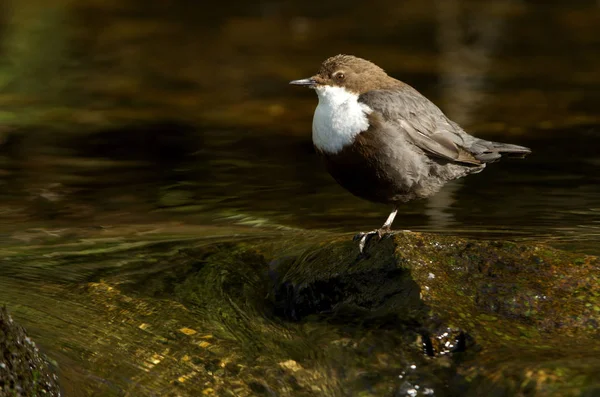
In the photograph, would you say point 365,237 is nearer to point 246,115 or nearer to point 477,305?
point 477,305

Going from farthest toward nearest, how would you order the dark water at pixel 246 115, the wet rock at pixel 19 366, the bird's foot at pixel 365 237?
the dark water at pixel 246 115
the bird's foot at pixel 365 237
the wet rock at pixel 19 366

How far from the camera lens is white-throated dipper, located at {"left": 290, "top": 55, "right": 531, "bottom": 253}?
5.04 meters

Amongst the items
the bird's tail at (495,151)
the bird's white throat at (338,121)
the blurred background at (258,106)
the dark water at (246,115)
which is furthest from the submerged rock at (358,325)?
the blurred background at (258,106)

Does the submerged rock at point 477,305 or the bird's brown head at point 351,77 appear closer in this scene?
the submerged rock at point 477,305

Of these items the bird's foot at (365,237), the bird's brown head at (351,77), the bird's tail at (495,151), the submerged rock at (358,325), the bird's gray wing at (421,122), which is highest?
the bird's brown head at (351,77)

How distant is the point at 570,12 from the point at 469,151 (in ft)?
28.4

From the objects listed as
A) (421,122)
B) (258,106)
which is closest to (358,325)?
(421,122)

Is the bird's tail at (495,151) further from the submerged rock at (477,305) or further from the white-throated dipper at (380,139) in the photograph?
the submerged rock at (477,305)

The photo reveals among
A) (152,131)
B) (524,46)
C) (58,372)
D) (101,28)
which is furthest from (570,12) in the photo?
(58,372)

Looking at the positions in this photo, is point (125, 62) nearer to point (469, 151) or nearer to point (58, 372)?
point (469, 151)

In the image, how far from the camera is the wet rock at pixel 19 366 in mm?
3582

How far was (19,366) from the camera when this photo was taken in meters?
3.68

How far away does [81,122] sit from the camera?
8727 millimetres

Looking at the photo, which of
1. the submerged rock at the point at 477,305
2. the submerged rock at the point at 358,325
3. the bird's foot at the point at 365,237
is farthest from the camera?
the bird's foot at the point at 365,237
